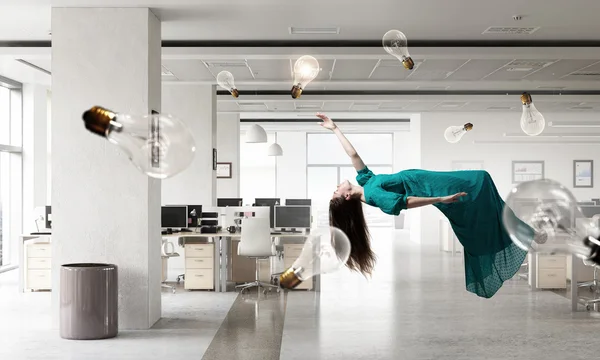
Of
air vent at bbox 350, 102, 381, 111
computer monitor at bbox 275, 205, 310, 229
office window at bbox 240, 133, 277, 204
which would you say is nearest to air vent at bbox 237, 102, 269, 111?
air vent at bbox 350, 102, 381, 111

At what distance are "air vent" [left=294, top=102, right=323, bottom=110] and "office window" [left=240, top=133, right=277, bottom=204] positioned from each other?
7175mm

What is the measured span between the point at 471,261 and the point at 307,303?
4814mm

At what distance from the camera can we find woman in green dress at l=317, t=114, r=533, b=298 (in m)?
3.83

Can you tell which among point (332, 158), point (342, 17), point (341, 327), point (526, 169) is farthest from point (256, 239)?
point (332, 158)

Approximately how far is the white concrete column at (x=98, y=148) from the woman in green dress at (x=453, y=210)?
11.9 feet

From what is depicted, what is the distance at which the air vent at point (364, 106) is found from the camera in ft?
49.1

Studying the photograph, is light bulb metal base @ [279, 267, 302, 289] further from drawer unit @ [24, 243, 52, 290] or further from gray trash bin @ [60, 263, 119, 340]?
drawer unit @ [24, 243, 52, 290]

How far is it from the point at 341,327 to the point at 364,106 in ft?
29.6

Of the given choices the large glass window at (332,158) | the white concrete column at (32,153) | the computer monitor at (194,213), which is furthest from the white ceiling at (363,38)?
the large glass window at (332,158)

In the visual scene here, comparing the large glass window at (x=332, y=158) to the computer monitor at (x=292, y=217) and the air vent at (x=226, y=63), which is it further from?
the air vent at (x=226, y=63)

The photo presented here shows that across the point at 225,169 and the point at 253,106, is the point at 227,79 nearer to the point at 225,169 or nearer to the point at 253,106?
the point at 253,106

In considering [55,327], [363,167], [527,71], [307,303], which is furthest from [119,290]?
[527,71]

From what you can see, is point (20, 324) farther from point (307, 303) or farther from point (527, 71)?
point (527, 71)

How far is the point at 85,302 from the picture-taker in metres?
6.51
